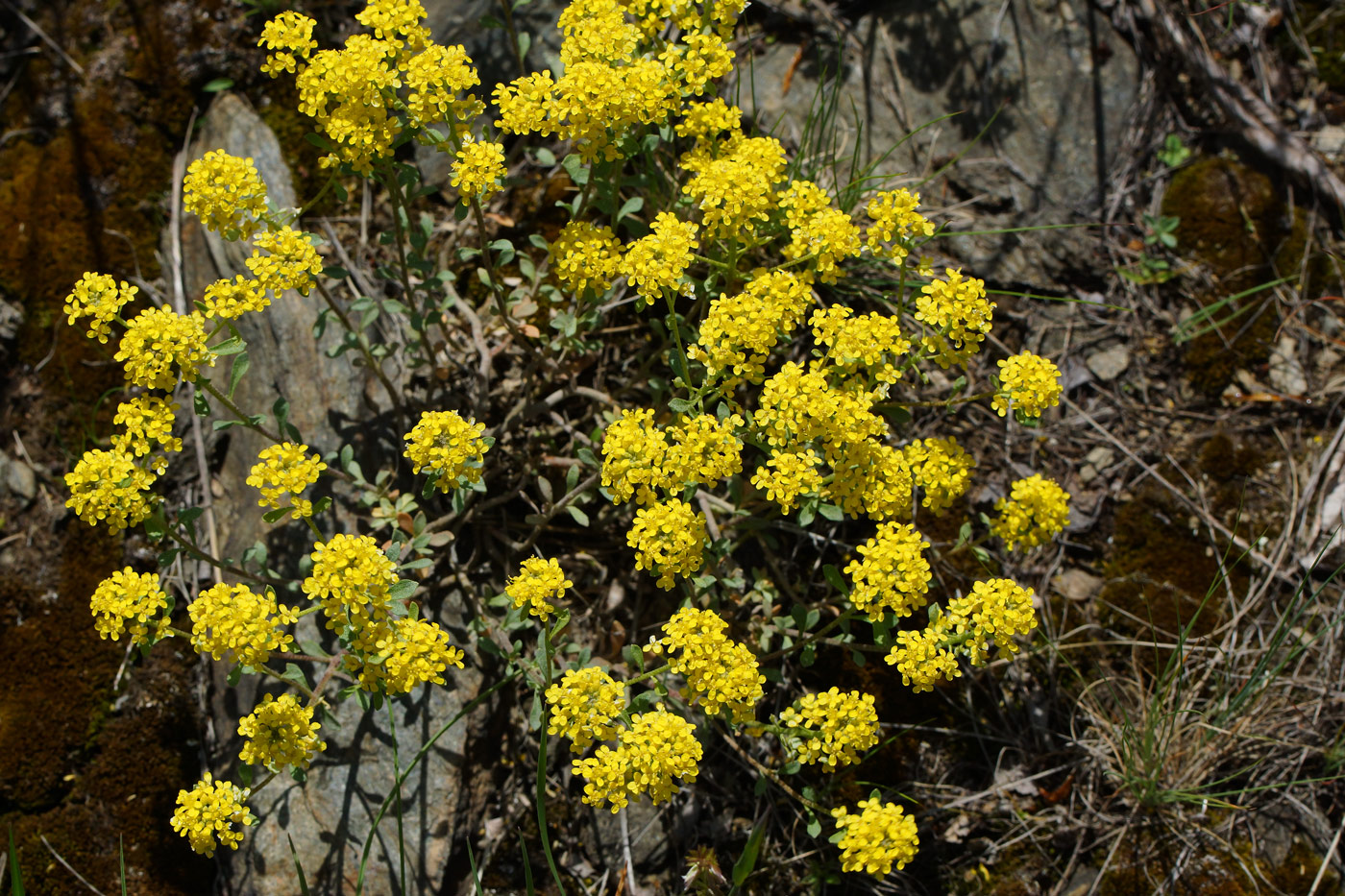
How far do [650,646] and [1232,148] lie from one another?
14.1 ft

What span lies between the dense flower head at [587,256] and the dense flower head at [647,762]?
65.0 inches

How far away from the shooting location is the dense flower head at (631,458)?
3.23m

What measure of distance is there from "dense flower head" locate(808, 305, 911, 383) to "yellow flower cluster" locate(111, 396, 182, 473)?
240 cm

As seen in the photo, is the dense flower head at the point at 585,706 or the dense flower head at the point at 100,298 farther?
the dense flower head at the point at 100,298

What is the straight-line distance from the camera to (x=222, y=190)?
330 cm

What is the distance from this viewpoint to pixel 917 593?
339cm

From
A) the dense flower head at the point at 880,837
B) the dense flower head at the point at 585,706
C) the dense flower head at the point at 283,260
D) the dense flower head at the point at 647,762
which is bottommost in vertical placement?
the dense flower head at the point at 880,837

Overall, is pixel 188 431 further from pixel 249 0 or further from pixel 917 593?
pixel 917 593

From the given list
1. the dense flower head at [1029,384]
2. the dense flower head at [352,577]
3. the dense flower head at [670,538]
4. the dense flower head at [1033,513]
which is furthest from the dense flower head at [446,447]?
the dense flower head at [1033,513]

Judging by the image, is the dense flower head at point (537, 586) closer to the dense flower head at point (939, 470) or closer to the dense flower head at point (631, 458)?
the dense flower head at point (631, 458)

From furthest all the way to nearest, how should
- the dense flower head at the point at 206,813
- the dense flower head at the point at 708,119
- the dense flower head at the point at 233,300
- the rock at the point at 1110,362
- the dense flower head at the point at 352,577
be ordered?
1. the rock at the point at 1110,362
2. the dense flower head at the point at 708,119
3. the dense flower head at the point at 233,300
4. the dense flower head at the point at 206,813
5. the dense flower head at the point at 352,577

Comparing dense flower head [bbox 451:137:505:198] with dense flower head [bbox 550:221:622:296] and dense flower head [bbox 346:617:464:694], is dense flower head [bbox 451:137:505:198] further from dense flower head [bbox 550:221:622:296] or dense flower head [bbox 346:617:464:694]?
dense flower head [bbox 346:617:464:694]

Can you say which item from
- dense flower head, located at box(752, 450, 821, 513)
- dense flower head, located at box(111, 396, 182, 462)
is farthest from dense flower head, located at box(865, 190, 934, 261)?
dense flower head, located at box(111, 396, 182, 462)

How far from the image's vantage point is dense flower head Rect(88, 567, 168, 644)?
317 centimetres
